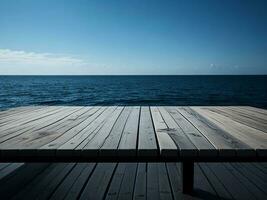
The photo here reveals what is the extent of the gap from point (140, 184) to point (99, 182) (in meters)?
0.57

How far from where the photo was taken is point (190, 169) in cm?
273

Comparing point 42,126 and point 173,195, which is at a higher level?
point 42,126

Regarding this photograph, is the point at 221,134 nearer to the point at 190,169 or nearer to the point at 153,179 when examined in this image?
the point at 190,169

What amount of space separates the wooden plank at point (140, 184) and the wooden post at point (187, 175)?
509 mm

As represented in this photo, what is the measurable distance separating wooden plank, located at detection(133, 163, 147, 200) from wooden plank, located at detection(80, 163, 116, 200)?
1.29ft

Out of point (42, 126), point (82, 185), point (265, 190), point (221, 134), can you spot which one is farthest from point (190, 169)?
point (42, 126)

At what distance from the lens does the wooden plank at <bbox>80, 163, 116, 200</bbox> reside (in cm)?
290

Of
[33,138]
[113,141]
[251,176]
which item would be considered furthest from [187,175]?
[33,138]

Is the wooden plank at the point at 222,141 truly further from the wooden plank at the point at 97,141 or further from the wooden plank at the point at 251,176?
the wooden plank at the point at 251,176

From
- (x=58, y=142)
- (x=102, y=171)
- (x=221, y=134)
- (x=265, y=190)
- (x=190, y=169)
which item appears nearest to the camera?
(x=58, y=142)

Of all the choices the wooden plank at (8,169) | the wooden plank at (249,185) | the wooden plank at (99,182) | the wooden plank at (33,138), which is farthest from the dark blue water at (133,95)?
the wooden plank at (249,185)

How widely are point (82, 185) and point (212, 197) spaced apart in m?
1.66

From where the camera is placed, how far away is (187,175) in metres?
2.79

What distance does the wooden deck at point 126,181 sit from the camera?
9.59 feet
